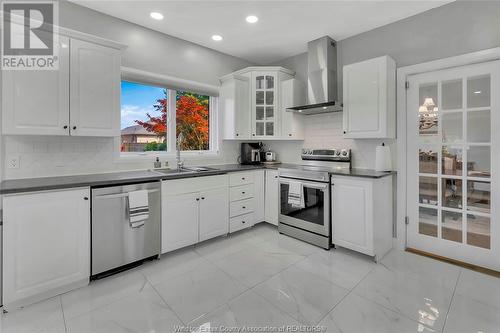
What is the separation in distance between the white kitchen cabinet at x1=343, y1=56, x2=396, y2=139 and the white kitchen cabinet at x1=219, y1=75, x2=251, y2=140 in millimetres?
1486

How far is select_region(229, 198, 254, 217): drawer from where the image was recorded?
3.24 metres

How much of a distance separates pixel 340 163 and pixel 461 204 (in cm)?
134

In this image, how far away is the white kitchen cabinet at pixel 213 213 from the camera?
292cm

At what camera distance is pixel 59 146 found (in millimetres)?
2418

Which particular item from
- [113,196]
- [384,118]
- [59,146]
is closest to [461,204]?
[384,118]

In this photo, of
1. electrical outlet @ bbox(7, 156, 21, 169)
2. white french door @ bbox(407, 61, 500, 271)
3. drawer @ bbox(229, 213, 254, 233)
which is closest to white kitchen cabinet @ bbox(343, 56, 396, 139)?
white french door @ bbox(407, 61, 500, 271)

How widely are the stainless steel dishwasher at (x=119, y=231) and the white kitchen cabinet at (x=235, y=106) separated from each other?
63.5 inches

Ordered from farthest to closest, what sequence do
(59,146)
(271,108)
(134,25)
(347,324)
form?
(271,108) < (134,25) < (59,146) < (347,324)

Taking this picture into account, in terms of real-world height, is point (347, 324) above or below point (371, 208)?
below

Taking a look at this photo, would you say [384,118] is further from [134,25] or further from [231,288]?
[134,25]

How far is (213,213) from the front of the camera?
3.02 metres

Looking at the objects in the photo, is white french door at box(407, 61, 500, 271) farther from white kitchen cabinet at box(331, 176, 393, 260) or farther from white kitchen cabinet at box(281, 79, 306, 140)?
white kitchen cabinet at box(281, 79, 306, 140)

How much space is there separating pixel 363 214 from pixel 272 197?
4.29 feet

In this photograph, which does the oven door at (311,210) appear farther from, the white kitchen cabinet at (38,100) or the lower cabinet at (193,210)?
the white kitchen cabinet at (38,100)
